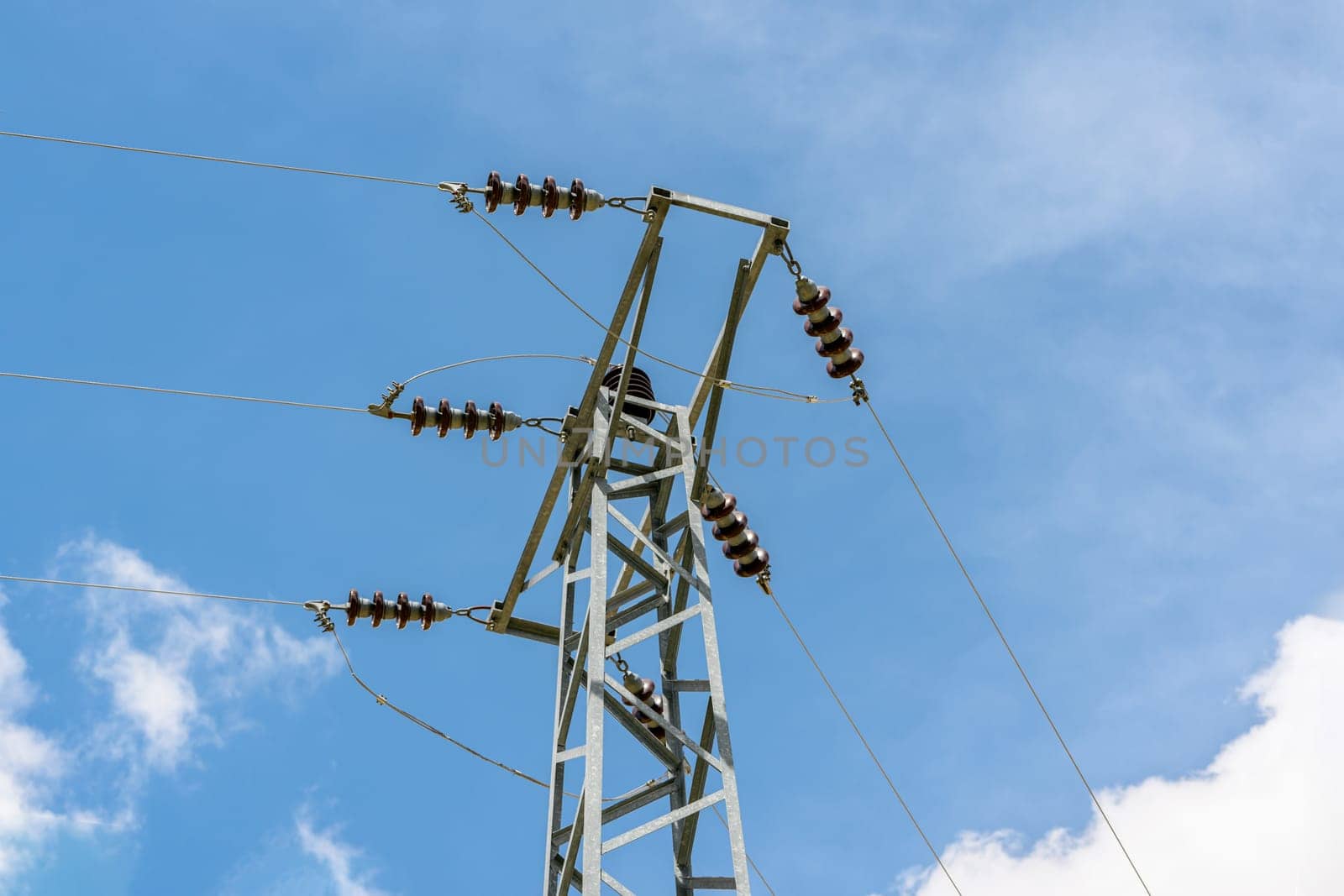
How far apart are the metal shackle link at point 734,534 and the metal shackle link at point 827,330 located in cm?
118

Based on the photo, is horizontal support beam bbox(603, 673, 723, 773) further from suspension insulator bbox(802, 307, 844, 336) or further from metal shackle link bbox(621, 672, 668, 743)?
suspension insulator bbox(802, 307, 844, 336)

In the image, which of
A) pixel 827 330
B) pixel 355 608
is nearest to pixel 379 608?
pixel 355 608

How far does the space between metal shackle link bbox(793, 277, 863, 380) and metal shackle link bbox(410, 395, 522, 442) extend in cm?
215

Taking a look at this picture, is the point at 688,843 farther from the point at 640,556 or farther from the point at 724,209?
the point at 724,209

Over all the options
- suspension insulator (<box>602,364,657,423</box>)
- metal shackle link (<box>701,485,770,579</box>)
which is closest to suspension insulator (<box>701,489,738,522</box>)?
metal shackle link (<box>701,485,770,579</box>)

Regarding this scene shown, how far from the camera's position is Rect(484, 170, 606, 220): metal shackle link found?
9.02m

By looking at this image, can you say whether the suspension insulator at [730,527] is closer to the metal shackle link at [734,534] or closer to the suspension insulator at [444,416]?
the metal shackle link at [734,534]

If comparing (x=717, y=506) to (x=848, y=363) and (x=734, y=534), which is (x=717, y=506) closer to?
(x=734, y=534)

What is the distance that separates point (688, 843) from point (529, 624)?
2.47 meters

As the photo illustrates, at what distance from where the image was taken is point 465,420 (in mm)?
9656

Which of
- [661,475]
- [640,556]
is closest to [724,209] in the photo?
[661,475]

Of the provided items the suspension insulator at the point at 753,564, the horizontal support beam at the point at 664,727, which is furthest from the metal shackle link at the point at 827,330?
the horizontal support beam at the point at 664,727

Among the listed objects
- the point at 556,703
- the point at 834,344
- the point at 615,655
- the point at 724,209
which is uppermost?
the point at 724,209

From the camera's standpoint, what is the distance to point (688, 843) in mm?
8336
